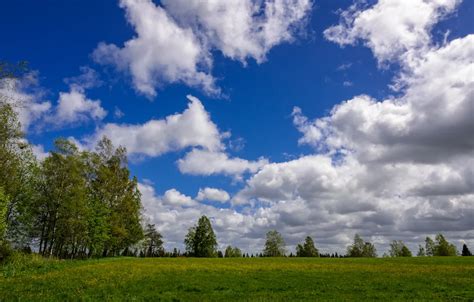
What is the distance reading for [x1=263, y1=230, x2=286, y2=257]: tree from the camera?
512 feet

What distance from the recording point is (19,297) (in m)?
17.7

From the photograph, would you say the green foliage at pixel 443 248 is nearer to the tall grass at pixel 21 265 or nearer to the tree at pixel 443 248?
the tree at pixel 443 248

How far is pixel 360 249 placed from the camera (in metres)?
175

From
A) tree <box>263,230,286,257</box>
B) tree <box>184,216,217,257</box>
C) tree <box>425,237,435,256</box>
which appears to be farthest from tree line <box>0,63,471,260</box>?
tree <box>425,237,435,256</box>

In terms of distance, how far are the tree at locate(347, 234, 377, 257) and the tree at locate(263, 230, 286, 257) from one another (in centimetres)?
3898

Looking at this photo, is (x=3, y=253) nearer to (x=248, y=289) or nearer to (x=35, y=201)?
(x=35, y=201)

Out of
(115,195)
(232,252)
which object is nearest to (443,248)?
(232,252)

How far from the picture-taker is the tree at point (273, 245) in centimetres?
15600

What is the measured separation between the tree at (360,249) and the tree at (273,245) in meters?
39.0

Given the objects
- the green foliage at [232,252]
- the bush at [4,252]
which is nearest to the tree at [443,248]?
the green foliage at [232,252]

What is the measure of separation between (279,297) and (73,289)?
11485 millimetres

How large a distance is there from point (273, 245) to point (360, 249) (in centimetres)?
4594

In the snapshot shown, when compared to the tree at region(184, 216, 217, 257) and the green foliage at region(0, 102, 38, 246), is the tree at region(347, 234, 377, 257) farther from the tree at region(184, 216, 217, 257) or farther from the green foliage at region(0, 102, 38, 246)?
the green foliage at region(0, 102, 38, 246)

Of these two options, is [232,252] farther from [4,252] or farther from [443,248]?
[4,252]
